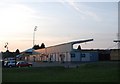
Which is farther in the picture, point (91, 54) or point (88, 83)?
point (91, 54)

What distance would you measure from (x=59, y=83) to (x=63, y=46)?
69900 millimetres

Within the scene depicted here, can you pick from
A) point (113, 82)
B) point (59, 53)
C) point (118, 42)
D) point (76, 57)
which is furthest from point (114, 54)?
point (113, 82)

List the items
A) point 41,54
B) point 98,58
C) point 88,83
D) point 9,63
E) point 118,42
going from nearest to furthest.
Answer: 1. point 88,83
2. point 9,63
3. point 118,42
4. point 98,58
5. point 41,54

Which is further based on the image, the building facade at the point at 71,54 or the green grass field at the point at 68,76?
the building facade at the point at 71,54

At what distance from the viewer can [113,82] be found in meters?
23.7

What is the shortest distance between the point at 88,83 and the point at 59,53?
7453 centimetres

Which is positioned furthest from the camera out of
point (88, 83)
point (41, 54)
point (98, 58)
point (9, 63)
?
point (41, 54)

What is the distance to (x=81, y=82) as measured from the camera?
78.3 ft

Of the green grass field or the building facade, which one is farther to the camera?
the building facade

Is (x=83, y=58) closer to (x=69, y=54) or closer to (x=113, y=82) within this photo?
(x=69, y=54)

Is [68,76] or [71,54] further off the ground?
[71,54]

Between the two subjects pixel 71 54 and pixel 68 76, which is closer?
pixel 68 76

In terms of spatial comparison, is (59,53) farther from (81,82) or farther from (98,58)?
(81,82)

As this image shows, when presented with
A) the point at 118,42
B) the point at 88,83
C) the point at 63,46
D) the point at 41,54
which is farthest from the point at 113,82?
the point at 41,54
